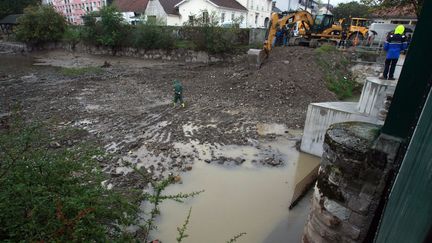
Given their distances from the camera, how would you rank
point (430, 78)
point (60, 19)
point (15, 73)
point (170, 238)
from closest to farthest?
point (430, 78), point (170, 238), point (15, 73), point (60, 19)

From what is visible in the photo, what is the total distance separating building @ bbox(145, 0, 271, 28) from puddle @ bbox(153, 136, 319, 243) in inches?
952

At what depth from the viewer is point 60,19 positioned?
109 ft

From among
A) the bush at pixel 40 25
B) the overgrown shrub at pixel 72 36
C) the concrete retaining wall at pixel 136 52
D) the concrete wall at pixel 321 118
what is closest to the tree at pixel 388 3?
the concrete wall at pixel 321 118

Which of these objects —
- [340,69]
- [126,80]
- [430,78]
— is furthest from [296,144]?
[126,80]

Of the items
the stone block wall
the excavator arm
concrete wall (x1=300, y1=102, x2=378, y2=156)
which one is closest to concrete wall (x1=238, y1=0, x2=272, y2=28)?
the excavator arm

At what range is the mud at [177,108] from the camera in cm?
865

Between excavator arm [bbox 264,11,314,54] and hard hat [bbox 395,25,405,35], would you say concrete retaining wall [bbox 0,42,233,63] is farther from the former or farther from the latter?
hard hat [bbox 395,25,405,35]

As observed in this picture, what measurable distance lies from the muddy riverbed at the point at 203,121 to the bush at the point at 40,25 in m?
15.6

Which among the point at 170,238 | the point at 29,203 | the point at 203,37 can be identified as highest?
the point at 203,37

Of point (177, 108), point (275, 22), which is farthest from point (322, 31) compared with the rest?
point (177, 108)

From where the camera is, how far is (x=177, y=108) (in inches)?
492

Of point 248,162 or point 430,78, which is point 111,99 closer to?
point 248,162

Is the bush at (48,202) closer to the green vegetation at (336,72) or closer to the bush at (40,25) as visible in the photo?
the green vegetation at (336,72)

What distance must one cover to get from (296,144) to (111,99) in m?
9.81
